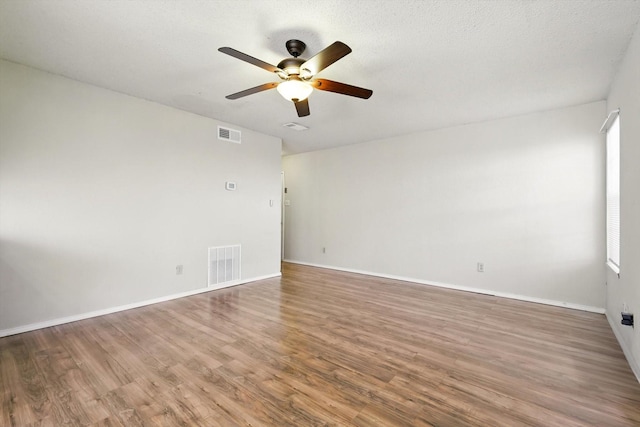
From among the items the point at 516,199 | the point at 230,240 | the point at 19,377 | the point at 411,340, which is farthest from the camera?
the point at 230,240

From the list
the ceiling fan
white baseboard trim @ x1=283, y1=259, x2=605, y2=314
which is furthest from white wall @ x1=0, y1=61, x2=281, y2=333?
white baseboard trim @ x1=283, y1=259, x2=605, y2=314

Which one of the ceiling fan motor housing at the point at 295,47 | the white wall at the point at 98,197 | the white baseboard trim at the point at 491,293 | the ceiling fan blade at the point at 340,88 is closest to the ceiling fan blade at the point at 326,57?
the ceiling fan blade at the point at 340,88

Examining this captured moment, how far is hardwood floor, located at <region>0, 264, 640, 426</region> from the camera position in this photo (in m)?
1.67

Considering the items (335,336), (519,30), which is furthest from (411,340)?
(519,30)

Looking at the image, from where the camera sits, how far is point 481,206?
4246 millimetres

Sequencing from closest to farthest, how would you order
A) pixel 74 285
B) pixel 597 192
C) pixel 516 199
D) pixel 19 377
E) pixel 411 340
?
pixel 19 377, pixel 411 340, pixel 74 285, pixel 597 192, pixel 516 199

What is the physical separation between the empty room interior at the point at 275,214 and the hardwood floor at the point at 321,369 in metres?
0.02

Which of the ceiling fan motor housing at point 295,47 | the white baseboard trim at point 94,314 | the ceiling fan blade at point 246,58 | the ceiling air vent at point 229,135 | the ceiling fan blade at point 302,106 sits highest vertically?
the ceiling fan motor housing at point 295,47

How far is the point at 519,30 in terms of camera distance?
6.88ft

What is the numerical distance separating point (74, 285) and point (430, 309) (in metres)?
4.02

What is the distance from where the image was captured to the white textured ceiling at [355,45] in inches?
75.3

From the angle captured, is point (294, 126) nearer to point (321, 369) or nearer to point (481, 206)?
point (481, 206)

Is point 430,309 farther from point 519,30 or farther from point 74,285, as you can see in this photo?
point 74,285

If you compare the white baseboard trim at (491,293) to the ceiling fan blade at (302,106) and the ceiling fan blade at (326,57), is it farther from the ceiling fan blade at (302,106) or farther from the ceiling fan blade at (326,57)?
the ceiling fan blade at (326,57)
